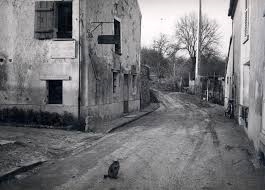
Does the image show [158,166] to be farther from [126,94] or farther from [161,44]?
[161,44]

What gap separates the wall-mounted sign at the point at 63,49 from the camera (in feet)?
47.4

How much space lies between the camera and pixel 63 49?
1452cm

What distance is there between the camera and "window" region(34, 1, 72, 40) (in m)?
14.6

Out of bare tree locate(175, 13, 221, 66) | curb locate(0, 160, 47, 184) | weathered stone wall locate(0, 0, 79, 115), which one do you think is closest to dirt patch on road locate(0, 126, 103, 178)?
curb locate(0, 160, 47, 184)

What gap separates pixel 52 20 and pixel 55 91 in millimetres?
2880

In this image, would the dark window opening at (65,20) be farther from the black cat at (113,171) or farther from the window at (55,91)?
the black cat at (113,171)

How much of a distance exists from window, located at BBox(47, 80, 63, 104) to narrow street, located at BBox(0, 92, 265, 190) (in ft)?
10.4

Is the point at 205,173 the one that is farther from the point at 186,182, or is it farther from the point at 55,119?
the point at 55,119

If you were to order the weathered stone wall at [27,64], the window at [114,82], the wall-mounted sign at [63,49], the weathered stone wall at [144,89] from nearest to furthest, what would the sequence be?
the wall-mounted sign at [63,49] < the weathered stone wall at [27,64] < the window at [114,82] < the weathered stone wall at [144,89]

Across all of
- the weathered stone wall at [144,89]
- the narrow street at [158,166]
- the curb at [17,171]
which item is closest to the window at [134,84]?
the weathered stone wall at [144,89]

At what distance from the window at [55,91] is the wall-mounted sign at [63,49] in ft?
3.58

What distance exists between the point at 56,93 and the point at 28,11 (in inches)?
140

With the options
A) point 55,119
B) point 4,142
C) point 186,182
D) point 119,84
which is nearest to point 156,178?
point 186,182

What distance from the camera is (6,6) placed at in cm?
1505
